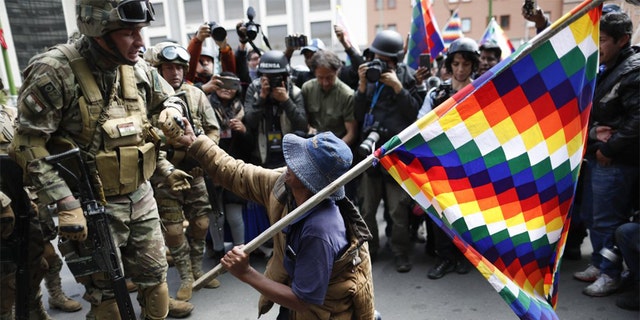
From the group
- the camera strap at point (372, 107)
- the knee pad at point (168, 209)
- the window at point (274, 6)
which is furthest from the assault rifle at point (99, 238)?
the window at point (274, 6)

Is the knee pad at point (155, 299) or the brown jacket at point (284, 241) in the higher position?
the brown jacket at point (284, 241)

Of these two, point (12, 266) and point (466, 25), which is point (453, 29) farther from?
point (466, 25)

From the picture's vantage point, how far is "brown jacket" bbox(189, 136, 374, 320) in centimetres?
198

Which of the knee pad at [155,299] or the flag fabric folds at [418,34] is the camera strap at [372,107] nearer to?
the flag fabric folds at [418,34]

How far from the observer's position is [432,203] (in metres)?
1.95

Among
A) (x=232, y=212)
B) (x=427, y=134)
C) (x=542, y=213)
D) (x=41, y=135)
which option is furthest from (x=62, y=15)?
(x=542, y=213)

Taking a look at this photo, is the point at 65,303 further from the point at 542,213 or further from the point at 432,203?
the point at 542,213

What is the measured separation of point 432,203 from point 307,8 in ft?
99.6

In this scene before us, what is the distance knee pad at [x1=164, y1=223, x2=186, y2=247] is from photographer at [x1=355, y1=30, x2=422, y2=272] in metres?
1.73

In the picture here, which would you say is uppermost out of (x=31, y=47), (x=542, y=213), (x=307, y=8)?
(x=307, y=8)

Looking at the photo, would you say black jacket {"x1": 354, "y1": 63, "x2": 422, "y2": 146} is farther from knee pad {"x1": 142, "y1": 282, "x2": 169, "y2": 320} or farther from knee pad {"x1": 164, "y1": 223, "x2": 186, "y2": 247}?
knee pad {"x1": 142, "y1": 282, "x2": 169, "y2": 320}

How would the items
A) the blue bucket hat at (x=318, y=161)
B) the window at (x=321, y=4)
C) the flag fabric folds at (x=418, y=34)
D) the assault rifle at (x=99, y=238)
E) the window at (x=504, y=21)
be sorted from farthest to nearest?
the window at (x=504, y=21) → the window at (x=321, y=4) → the flag fabric folds at (x=418, y=34) → the assault rifle at (x=99, y=238) → the blue bucket hat at (x=318, y=161)

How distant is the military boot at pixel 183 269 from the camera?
12.4ft

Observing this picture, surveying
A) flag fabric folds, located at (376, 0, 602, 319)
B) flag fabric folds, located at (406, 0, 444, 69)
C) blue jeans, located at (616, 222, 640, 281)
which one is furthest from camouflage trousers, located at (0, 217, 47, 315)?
flag fabric folds, located at (406, 0, 444, 69)
